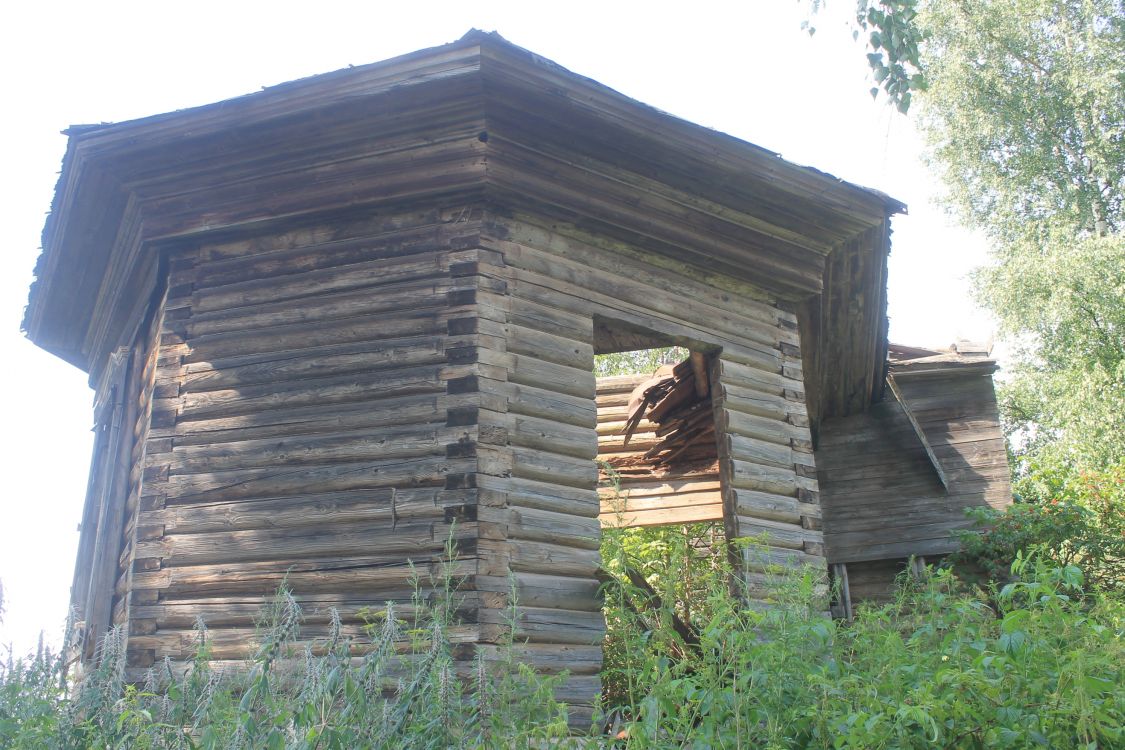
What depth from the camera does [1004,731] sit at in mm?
3816

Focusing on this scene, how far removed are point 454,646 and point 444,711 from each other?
1.80 m

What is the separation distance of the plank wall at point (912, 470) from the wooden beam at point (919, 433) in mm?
96

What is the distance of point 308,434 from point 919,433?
7619mm

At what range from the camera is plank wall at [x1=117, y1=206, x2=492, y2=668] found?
6.20 m

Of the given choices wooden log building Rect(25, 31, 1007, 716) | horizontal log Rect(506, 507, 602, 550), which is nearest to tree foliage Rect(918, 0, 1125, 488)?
wooden log building Rect(25, 31, 1007, 716)

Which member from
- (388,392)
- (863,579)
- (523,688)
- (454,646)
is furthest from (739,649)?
(863,579)

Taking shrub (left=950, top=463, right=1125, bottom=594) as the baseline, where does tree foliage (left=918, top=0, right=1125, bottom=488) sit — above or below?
above

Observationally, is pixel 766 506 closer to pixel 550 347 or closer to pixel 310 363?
pixel 550 347

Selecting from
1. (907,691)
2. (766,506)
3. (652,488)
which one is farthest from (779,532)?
(907,691)

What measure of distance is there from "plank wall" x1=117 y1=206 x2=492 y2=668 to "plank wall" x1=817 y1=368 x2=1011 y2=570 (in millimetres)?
6852

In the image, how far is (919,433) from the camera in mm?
11453

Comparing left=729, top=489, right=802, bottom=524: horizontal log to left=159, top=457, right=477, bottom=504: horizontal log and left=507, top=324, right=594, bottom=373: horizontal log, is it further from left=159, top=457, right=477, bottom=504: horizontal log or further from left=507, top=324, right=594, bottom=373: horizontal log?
left=159, top=457, right=477, bottom=504: horizontal log

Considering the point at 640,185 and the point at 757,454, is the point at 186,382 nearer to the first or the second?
the point at 640,185

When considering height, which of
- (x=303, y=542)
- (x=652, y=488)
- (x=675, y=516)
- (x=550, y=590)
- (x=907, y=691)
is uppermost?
(x=652, y=488)
